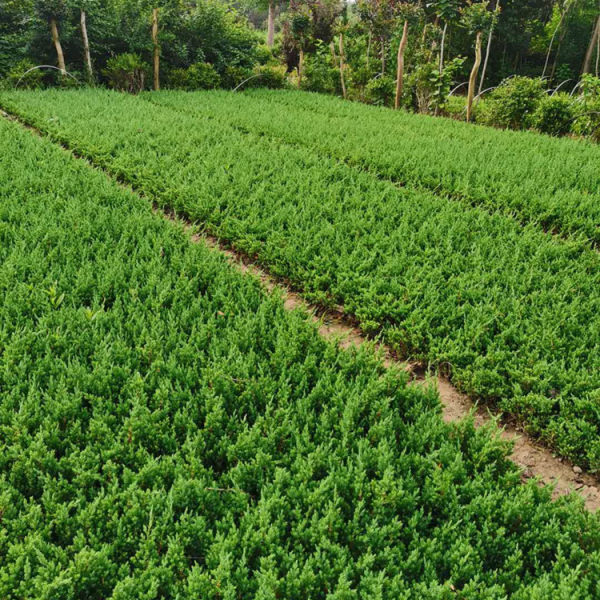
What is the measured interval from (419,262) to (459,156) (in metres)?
4.19

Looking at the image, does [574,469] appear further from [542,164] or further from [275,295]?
[542,164]

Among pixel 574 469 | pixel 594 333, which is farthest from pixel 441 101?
pixel 574 469

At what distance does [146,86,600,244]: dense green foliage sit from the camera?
602 centimetres

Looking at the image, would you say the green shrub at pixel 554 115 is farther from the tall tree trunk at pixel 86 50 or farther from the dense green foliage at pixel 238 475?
the tall tree trunk at pixel 86 50

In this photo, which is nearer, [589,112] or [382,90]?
[589,112]

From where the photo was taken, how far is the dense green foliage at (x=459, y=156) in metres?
6.02

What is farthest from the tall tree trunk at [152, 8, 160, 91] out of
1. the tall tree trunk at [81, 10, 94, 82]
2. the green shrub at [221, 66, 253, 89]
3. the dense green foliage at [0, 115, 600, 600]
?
the dense green foliage at [0, 115, 600, 600]

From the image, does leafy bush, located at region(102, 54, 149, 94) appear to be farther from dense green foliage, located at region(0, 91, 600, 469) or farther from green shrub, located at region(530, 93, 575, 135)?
green shrub, located at region(530, 93, 575, 135)

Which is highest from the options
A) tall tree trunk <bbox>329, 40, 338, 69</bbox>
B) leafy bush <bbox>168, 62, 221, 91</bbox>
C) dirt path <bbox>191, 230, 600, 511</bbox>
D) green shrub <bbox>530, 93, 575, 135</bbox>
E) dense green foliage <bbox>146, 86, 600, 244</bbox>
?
tall tree trunk <bbox>329, 40, 338, 69</bbox>

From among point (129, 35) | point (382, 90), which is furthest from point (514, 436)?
point (129, 35)

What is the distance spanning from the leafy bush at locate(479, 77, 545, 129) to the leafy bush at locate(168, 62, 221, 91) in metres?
9.88

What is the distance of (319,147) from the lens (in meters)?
8.57

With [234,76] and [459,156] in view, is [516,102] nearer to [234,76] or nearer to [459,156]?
[459,156]

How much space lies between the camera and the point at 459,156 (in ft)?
25.7
